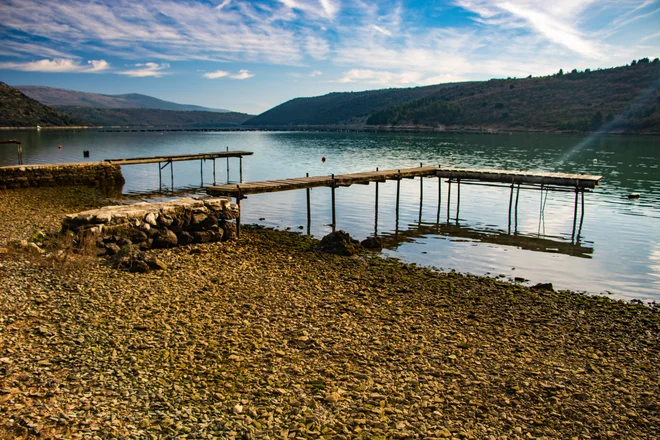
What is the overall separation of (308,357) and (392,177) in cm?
2076

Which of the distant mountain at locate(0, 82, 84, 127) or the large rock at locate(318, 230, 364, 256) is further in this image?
the distant mountain at locate(0, 82, 84, 127)

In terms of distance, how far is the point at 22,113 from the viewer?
157m

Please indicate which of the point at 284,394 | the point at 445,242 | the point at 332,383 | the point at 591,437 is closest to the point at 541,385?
the point at 591,437

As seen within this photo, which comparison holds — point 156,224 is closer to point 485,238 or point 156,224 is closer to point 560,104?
point 485,238

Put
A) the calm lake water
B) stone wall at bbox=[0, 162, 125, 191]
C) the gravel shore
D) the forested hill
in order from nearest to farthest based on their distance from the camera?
the gravel shore, the calm lake water, stone wall at bbox=[0, 162, 125, 191], the forested hill

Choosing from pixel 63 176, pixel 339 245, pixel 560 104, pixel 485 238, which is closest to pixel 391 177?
pixel 485 238

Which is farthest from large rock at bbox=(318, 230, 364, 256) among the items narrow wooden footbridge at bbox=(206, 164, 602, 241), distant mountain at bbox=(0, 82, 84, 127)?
distant mountain at bbox=(0, 82, 84, 127)

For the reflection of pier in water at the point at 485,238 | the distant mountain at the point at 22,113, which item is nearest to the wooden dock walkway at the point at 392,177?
the reflection of pier in water at the point at 485,238

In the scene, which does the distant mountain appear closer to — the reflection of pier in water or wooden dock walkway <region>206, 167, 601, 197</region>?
wooden dock walkway <region>206, 167, 601, 197</region>

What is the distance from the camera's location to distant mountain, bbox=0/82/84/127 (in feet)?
491

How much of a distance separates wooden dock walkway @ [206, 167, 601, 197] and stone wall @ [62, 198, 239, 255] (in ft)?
8.29

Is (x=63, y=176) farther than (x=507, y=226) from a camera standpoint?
Yes

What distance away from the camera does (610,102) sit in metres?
128

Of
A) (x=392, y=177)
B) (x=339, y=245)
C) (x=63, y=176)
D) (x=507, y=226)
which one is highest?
(x=392, y=177)
